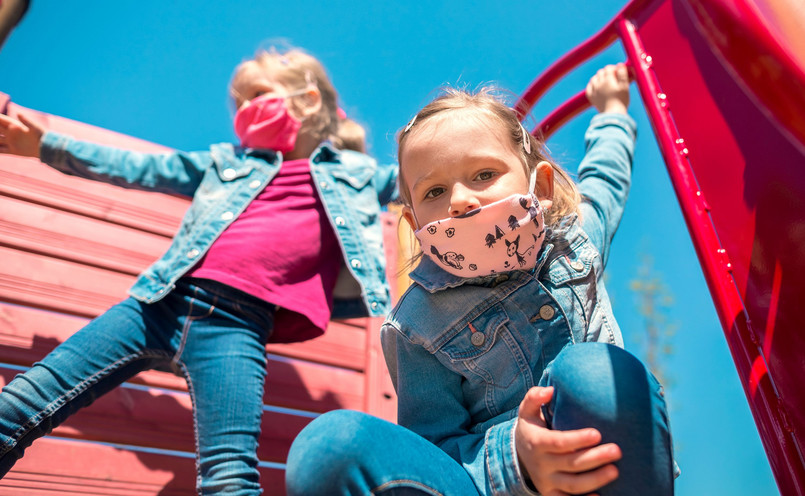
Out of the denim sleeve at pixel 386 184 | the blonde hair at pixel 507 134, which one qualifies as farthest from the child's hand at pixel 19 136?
the blonde hair at pixel 507 134

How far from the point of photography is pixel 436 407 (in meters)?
1.08

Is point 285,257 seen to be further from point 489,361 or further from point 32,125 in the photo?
point 489,361

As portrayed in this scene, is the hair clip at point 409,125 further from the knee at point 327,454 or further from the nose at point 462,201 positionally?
the knee at point 327,454

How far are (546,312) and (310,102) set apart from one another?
1479mm

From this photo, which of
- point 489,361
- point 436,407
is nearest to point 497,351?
point 489,361

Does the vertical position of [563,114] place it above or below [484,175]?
above

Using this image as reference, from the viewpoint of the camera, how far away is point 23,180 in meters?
2.21

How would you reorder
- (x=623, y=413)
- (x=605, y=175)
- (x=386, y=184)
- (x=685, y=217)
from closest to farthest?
(x=623, y=413) → (x=685, y=217) → (x=605, y=175) → (x=386, y=184)

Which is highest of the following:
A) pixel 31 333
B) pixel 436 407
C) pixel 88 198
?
pixel 88 198

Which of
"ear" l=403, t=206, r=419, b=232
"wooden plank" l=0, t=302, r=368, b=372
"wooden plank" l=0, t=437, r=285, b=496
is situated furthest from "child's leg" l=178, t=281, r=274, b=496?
"ear" l=403, t=206, r=419, b=232

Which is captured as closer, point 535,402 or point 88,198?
point 535,402

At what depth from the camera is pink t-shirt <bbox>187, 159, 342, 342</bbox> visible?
1.84 m

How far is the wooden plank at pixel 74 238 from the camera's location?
209 centimetres

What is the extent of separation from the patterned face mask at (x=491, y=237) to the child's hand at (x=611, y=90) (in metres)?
0.62
